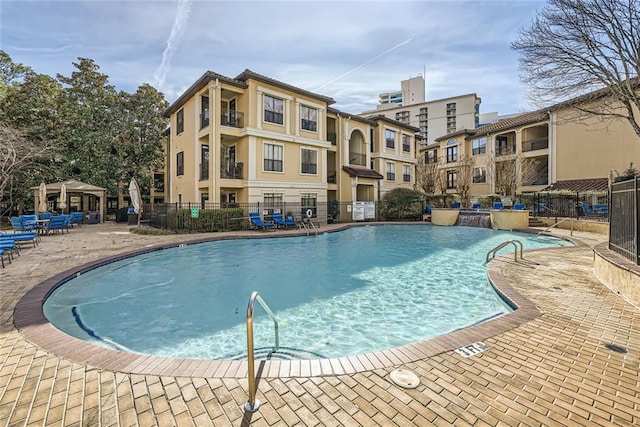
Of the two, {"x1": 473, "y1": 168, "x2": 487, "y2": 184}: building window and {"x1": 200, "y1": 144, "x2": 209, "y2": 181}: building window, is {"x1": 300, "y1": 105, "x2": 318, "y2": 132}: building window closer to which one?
{"x1": 200, "y1": 144, "x2": 209, "y2": 181}: building window

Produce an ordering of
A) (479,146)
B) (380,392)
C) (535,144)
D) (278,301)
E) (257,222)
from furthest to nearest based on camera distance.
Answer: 1. (479,146)
2. (535,144)
3. (257,222)
4. (278,301)
5. (380,392)

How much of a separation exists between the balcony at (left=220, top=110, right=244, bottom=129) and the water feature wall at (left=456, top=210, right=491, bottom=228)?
17.6 meters

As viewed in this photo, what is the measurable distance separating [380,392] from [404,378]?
35 centimetres

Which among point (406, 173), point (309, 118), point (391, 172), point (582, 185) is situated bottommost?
point (582, 185)

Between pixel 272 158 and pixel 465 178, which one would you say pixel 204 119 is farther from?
pixel 465 178

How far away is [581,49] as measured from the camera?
11.8 meters

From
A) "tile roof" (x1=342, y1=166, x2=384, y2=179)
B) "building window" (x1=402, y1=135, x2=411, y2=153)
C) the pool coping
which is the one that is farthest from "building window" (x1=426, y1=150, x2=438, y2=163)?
the pool coping

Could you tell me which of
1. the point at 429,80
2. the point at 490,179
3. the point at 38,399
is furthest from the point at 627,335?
the point at 429,80

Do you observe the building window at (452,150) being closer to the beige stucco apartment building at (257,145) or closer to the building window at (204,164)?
the beige stucco apartment building at (257,145)

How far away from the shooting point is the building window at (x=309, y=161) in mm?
22016

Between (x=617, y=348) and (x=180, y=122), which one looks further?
(x=180, y=122)

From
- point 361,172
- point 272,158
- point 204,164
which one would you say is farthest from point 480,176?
point 204,164

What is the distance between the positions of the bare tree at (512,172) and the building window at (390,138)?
10.5 m

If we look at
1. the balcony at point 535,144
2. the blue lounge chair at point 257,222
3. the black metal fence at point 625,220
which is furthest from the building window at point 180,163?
the balcony at point 535,144
